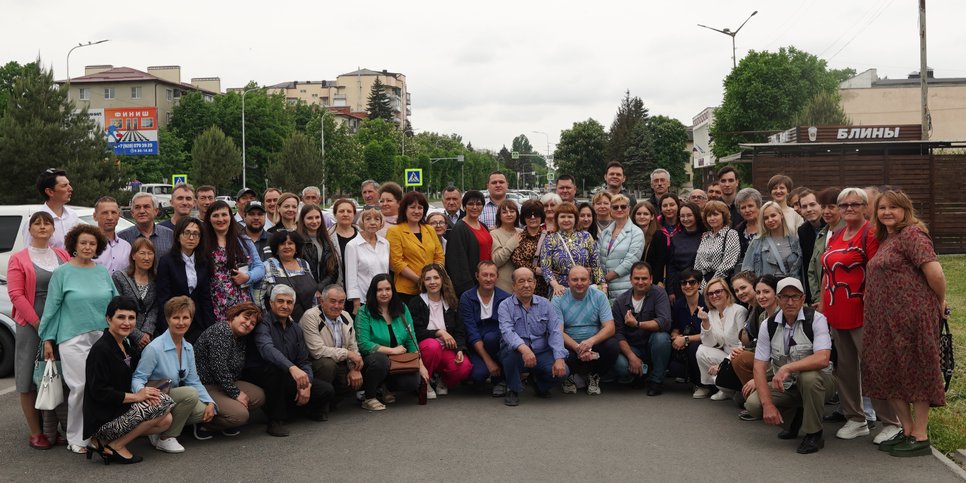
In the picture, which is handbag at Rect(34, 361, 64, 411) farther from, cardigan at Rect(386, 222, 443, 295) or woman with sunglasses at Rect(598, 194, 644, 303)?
woman with sunglasses at Rect(598, 194, 644, 303)

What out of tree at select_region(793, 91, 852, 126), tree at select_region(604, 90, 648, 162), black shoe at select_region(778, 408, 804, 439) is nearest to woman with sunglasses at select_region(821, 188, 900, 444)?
black shoe at select_region(778, 408, 804, 439)

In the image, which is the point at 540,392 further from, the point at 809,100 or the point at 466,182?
the point at 466,182

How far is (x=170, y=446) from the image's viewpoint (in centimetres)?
670

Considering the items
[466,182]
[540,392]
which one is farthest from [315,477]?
[466,182]

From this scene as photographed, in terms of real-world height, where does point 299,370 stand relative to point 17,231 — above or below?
below

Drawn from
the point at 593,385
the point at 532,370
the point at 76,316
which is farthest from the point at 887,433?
the point at 76,316

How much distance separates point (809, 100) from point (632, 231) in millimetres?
66634

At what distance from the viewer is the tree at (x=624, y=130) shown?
8638 cm

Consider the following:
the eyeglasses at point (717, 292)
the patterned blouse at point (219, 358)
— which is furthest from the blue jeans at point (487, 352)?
the patterned blouse at point (219, 358)

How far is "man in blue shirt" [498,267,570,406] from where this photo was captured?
859 cm

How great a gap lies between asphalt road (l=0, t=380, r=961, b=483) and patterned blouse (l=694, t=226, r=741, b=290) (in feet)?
5.46

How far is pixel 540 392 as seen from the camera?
8.85 metres

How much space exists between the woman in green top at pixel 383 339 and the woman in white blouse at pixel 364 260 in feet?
1.24

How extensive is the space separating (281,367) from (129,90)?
91601mm
